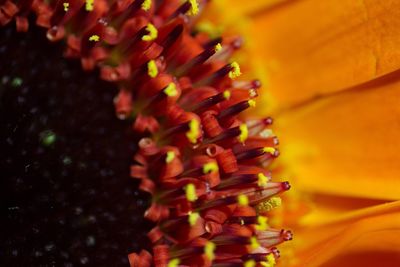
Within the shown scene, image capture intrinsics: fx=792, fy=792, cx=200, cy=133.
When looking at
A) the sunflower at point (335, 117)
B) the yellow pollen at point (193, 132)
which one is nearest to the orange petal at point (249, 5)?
the sunflower at point (335, 117)

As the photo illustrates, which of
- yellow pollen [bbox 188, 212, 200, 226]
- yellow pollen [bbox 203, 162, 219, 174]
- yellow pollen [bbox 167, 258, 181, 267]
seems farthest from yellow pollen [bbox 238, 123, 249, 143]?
yellow pollen [bbox 167, 258, 181, 267]

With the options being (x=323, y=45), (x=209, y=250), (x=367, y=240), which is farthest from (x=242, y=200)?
(x=323, y=45)

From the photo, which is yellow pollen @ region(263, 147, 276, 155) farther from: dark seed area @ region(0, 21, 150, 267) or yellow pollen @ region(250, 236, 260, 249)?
dark seed area @ region(0, 21, 150, 267)

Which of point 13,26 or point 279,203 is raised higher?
point 13,26

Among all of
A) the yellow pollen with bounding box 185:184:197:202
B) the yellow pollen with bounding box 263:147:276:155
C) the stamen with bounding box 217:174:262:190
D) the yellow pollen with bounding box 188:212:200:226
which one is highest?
the yellow pollen with bounding box 263:147:276:155

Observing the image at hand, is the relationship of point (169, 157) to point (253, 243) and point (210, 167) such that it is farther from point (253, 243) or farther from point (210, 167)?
point (253, 243)

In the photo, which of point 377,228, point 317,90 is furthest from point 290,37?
point 377,228

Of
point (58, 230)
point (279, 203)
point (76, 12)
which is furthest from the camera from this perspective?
point (279, 203)

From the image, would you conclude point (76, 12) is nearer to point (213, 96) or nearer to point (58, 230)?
point (213, 96)
